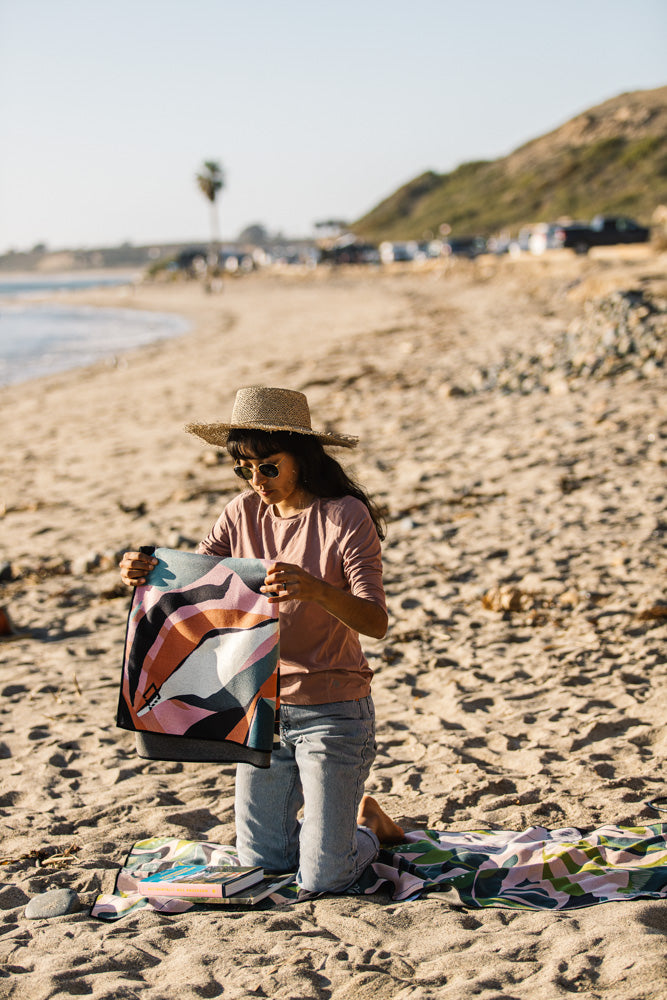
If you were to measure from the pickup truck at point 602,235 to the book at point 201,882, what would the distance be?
31786 millimetres

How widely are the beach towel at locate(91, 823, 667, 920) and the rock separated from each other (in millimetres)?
86

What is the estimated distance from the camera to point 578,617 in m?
4.98

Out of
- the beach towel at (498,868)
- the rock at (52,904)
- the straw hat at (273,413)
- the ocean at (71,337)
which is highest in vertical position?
the ocean at (71,337)

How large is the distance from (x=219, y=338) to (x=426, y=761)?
21.2m

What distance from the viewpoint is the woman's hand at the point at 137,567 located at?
2949 millimetres

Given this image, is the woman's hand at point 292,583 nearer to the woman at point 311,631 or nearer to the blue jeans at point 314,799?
the woman at point 311,631

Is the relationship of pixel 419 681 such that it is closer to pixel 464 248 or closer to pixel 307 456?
pixel 307 456

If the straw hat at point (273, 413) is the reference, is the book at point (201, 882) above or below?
below

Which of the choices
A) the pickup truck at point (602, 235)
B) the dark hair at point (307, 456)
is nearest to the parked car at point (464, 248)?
the pickup truck at point (602, 235)

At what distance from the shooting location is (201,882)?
285 centimetres

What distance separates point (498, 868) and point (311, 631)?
98 centimetres

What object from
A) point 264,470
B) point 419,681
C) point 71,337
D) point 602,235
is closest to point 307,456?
point 264,470

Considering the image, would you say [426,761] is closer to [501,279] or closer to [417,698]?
[417,698]

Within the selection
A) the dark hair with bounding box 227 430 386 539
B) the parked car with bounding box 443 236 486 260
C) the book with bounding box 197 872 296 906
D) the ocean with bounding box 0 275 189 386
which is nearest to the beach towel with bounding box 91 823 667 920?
the book with bounding box 197 872 296 906
